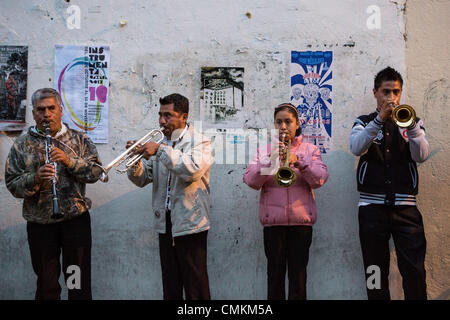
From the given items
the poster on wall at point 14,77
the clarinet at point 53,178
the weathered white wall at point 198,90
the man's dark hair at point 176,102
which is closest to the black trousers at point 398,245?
the weathered white wall at point 198,90

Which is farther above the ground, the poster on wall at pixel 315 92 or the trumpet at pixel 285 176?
the poster on wall at pixel 315 92

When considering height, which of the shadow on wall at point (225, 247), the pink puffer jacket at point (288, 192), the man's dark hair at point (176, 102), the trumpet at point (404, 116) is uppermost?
the man's dark hair at point (176, 102)

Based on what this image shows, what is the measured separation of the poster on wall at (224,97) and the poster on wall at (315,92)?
52 cm

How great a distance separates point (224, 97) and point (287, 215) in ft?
4.69

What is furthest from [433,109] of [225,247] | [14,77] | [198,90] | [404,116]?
[14,77]

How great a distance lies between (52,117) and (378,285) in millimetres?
2829

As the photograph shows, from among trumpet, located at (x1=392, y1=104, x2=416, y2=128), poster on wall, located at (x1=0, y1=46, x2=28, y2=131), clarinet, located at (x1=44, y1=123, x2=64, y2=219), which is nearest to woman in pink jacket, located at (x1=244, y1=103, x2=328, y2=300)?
trumpet, located at (x1=392, y1=104, x2=416, y2=128)

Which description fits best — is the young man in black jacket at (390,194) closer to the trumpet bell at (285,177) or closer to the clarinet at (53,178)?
the trumpet bell at (285,177)

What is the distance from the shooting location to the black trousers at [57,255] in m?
3.69

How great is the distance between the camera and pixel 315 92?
460 centimetres

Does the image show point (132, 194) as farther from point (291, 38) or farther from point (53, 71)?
point (291, 38)

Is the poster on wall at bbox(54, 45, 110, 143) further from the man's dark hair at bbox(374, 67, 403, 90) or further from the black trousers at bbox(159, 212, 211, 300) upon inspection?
the man's dark hair at bbox(374, 67, 403, 90)

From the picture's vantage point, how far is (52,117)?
3803mm

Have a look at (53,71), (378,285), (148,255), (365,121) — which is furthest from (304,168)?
(53,71)
